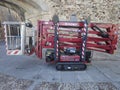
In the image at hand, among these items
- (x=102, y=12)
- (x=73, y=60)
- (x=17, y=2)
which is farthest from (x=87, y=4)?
(x=73, y=60)

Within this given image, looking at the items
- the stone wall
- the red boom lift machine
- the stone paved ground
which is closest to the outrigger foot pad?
the red boom lift machine

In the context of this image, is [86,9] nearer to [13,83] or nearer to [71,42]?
[71,42]

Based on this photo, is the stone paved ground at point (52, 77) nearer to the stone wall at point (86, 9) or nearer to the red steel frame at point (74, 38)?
the red steel frame at point (74, 38)

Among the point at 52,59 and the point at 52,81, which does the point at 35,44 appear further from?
the point at 52,81

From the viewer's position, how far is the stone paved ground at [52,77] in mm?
4984

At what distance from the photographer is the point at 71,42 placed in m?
6.71

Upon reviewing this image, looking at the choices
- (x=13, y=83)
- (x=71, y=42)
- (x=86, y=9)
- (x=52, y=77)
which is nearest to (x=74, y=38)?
(x=71, y=42)

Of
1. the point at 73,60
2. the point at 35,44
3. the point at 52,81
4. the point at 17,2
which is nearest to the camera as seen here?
the point at 52,81

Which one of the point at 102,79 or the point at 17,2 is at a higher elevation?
the point at 17,2

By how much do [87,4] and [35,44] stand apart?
473 centimetres

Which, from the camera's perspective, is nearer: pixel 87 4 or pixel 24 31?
pixel 24 31

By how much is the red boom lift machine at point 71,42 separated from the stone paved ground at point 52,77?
277 mm

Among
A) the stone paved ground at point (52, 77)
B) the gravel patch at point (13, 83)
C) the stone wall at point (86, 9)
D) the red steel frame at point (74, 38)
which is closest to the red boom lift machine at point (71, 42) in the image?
the red steel frame at point (74, 38)

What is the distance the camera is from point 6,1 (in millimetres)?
12875
